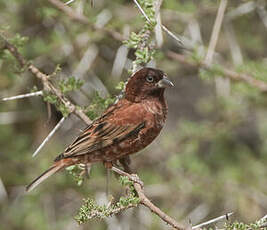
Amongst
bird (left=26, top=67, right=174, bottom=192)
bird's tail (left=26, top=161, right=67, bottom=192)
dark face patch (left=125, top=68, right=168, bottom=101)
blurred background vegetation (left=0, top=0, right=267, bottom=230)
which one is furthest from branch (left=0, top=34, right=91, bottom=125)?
blurred background vegetation (left=0, top=0, right=267, bottom=230)

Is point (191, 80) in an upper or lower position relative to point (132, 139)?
upper

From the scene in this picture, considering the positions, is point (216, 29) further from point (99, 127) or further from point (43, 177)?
point (43, 177)

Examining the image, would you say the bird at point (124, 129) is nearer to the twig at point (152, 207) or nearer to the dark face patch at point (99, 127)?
the dark face patch at point (99, 127)

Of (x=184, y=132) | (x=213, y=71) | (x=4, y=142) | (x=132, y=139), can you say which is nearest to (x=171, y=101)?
(x=184, y=132)

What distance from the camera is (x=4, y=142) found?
21.1 feet

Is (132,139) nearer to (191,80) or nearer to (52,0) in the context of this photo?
(52,0)

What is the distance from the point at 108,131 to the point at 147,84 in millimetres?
523

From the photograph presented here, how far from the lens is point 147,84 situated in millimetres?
4527

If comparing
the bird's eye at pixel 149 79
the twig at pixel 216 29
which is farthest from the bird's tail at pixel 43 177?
the twig at pixel 216 29

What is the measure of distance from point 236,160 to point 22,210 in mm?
A: 2858

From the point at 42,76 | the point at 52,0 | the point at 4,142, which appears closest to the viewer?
the point at 42,76

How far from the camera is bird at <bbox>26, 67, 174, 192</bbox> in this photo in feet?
14.2

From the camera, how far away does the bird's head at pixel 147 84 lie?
176 inches

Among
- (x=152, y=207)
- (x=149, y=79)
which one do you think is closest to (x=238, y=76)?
(x=149, y=79)
